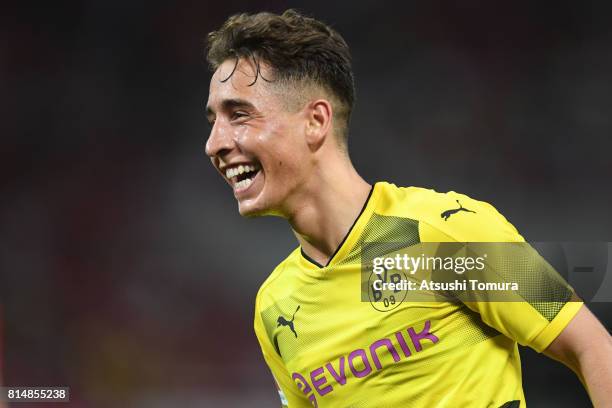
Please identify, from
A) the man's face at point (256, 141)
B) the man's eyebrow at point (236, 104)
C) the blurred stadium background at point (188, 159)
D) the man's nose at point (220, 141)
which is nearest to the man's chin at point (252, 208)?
the man's face at point (256, 141)

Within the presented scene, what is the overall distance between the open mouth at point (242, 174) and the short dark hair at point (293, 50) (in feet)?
0.88

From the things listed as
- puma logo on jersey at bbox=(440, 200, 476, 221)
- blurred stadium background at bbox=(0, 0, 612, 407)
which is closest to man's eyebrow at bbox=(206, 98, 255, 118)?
puma logo on jersey at bbox=(440, 200, 476, 221)

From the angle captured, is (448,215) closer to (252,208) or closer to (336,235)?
(336,235)

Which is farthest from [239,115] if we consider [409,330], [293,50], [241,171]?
[409,330]

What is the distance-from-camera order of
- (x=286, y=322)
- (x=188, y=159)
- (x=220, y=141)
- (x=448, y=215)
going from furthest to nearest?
(x=188, y=159) → (x=286, y=322) → (x=220, y=141) → (x=448, y=215)

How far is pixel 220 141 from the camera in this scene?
221 cm

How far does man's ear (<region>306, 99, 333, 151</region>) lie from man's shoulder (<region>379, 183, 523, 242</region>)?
0.24 meters

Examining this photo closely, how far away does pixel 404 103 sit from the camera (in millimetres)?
5637

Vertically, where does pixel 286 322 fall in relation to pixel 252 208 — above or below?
below

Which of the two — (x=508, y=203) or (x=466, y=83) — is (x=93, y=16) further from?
(x=508, y=203)

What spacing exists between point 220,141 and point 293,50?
354mm

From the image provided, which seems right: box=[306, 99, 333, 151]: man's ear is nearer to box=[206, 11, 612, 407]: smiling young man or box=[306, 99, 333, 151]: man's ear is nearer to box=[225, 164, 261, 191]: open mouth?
box=[206, 11, 612, 407]: smiling young man

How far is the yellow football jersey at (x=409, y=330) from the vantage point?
79.4 inches

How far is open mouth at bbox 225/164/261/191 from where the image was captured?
223 cm
